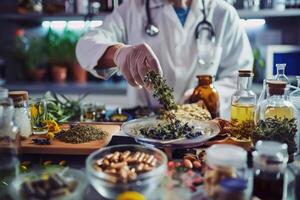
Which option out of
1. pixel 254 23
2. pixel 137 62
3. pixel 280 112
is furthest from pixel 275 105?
pixel 254 23

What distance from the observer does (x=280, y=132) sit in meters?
0.94

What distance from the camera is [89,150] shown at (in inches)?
40.0

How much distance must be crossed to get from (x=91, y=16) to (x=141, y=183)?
2.08m

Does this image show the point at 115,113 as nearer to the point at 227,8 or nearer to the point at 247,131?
the point at 247,131

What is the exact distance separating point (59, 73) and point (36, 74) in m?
0.18

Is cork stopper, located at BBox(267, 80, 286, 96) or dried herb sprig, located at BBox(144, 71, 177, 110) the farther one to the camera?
dried herb sprig, located at BBox(144, 71, 177, 110)

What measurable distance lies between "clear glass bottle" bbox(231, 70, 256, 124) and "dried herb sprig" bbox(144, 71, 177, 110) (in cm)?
18

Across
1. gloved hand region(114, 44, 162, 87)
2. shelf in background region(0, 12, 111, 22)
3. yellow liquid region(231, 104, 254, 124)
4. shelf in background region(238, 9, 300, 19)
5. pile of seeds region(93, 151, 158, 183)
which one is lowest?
pile of seeds region(93, 151, 158, 183)

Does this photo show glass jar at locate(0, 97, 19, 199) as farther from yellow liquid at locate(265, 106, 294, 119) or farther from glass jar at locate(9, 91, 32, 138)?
yellow liquid at locate(265, 106, 294, 119)

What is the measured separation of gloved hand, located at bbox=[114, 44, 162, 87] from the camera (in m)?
1.13

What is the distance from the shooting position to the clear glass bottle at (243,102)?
1077mm

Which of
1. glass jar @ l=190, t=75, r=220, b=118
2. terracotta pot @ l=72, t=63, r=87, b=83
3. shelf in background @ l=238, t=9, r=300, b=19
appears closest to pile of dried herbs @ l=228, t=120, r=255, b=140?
glass jar @ l=190, t=75, r=220, b=118

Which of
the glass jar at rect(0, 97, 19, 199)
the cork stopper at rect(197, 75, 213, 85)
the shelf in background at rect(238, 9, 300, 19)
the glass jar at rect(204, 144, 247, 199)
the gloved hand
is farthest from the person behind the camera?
the shelf in background at rect(238, 9, 300, 19)

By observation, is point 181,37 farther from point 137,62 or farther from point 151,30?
point 137,62
